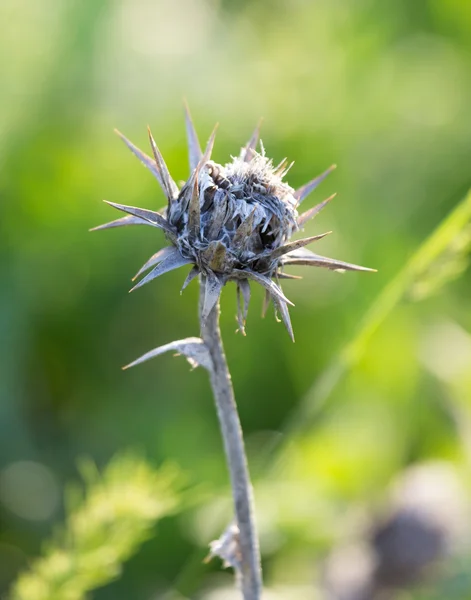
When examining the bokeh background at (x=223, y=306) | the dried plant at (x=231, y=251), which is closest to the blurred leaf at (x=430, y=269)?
the dried plant at (x=231, y=251)

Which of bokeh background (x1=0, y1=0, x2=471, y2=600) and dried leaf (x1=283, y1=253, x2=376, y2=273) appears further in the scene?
bokeh background (x1=0, y1=0, x2=471, y2=600)

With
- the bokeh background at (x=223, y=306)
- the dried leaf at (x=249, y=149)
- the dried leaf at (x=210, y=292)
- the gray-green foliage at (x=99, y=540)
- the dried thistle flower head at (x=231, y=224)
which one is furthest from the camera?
the bokeh background at (x=223, y=306)

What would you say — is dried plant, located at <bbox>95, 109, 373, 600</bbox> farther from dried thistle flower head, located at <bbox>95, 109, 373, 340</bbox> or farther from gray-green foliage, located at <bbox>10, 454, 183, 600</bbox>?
gray-green foliage, located at <bbox>10, 454, 183, 600</bbox>

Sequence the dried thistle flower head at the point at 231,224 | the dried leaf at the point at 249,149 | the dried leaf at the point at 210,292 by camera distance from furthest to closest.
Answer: the dried leaf at the point at 249,149 < the dried thistle flower head at the point at 231,224 < the dried leaf at the point at 210,292

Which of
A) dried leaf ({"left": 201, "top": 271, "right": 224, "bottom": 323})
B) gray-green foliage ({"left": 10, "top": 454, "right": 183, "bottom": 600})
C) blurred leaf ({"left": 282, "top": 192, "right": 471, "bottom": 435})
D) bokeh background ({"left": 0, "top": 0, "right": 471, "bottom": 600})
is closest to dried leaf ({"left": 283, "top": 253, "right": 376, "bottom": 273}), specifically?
dried leaf ({"left": 201, "top": 271, "right": 224, "bottom": 323})

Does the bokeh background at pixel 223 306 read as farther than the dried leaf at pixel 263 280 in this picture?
Yes

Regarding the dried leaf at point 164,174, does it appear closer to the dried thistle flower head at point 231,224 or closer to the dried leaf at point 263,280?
the dried thistle flower head at point 231,224
